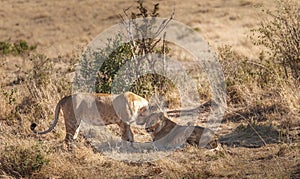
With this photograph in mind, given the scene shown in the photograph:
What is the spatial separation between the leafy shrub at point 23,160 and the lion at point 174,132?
1795mm

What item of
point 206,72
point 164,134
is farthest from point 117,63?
point 164,134

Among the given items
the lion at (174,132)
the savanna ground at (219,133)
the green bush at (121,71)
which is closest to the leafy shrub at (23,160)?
the savanna ground at (219,133)

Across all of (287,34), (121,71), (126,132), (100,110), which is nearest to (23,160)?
(100,110)

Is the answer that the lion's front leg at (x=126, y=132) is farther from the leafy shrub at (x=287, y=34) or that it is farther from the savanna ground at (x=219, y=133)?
Answer: the leafy shrub at (x=287, y=34)

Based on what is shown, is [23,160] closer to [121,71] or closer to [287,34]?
[121,71]

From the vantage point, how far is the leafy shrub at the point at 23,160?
21.4ft

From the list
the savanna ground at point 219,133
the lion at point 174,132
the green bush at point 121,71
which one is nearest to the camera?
the savanna ground at point 219,133

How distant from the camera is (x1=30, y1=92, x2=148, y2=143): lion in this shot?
771cm

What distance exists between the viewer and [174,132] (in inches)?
299

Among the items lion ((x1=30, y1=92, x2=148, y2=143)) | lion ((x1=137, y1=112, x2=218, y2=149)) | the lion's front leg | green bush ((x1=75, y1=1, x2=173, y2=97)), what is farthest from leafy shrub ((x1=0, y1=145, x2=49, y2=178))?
green bush ((x1=75, y1=1, x2=173, y2=97))

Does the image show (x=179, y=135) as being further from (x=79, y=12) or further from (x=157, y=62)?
(x=79, y=12)

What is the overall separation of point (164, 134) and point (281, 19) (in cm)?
359

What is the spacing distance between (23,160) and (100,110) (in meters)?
1.63

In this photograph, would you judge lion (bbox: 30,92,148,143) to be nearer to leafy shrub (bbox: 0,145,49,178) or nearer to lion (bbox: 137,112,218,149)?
lion (bbox: 137,112,218,149)
